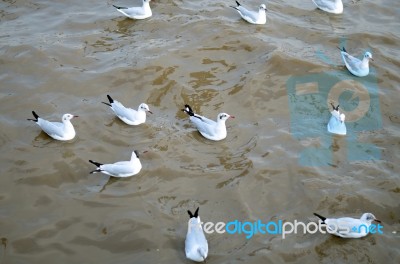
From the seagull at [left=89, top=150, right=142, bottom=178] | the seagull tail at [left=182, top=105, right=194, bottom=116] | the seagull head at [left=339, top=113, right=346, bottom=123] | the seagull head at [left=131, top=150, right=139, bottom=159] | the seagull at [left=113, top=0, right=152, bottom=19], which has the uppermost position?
the seagull at [left=113, top=0, right=152, bottom=19]

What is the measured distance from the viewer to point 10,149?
321 inches

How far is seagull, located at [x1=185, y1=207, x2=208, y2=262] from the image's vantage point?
635 centimetres

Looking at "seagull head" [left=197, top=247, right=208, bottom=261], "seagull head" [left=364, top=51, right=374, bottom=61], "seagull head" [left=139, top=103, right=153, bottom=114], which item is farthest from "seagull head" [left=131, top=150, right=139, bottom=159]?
"seagull head" [left=364, top=51, right=374, bottom=61]

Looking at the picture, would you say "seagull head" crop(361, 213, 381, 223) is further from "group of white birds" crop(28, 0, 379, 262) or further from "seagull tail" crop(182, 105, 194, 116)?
"seagull tail" crop(182, 105, 194, 116)

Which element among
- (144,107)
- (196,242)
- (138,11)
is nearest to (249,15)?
(138,11)

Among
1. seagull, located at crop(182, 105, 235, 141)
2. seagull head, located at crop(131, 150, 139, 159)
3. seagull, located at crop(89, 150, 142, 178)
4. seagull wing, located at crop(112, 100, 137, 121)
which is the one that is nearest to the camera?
seagull, located at crop(89, 150, 142, 178)

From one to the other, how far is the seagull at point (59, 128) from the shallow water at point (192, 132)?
0.74ft

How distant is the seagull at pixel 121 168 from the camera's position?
759 centimetres

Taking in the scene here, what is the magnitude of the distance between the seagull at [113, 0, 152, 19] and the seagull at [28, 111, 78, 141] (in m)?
4.48

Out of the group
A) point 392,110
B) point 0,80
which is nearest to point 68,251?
point 0,80

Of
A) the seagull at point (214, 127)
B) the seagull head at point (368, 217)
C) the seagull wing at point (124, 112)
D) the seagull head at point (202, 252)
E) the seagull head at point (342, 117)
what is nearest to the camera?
the seagull head at point (202, 252)

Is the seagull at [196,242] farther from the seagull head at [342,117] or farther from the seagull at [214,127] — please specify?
the seagull head at [342,117]

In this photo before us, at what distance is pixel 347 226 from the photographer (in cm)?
688

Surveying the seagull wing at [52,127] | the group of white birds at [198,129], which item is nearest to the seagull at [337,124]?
the group of white birds at [198,129]
